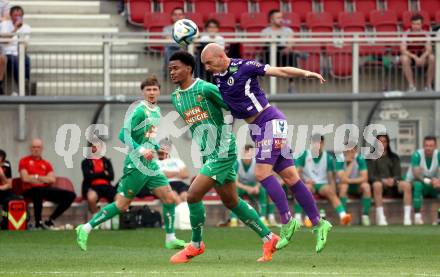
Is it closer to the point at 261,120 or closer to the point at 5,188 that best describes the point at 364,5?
the point at 5,188

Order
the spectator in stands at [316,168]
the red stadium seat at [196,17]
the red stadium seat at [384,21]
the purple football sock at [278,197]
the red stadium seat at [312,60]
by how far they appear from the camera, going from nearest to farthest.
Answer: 1. the purple football sock at [278,197]
2. the spectator in stands at [316,168]
3. the red stadium seat at [312,60]
4. the red stadium seat at [196,17]
5. the red stadium seat at [384,21]

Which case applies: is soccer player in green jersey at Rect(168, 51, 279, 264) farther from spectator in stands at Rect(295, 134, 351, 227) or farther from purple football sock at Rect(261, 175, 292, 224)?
spectator in stands at Rect(295, 134, 351, 227)

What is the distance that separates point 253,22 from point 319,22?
136cm

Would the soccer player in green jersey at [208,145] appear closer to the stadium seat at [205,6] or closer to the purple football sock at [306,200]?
the purple football sock at [306,200]

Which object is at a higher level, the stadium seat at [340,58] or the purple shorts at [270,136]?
the stadium seat at [340,58]

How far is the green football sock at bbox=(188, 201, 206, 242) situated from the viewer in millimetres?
13516

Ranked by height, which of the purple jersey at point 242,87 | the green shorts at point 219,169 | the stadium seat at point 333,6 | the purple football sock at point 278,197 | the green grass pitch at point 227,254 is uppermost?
the stadium seat at point 333,6

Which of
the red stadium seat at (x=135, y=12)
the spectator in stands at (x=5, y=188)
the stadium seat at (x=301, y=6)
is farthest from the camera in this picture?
the stadium seat at (x=301, y=6)

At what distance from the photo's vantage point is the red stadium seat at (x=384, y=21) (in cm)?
2491

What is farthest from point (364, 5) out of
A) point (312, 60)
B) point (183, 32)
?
point (183, 32)

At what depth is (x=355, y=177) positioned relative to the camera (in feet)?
72.7

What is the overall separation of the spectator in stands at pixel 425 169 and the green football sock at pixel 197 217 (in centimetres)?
904

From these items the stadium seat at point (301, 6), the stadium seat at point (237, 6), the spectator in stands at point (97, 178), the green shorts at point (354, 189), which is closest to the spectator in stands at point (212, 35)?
the stadium seat at point (237, 6)

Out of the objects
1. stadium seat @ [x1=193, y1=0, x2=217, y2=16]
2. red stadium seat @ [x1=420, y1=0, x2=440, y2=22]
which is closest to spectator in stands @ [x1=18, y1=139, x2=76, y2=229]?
stadium seat @ [x1=193, y1=0, x2=217, y2=16]
